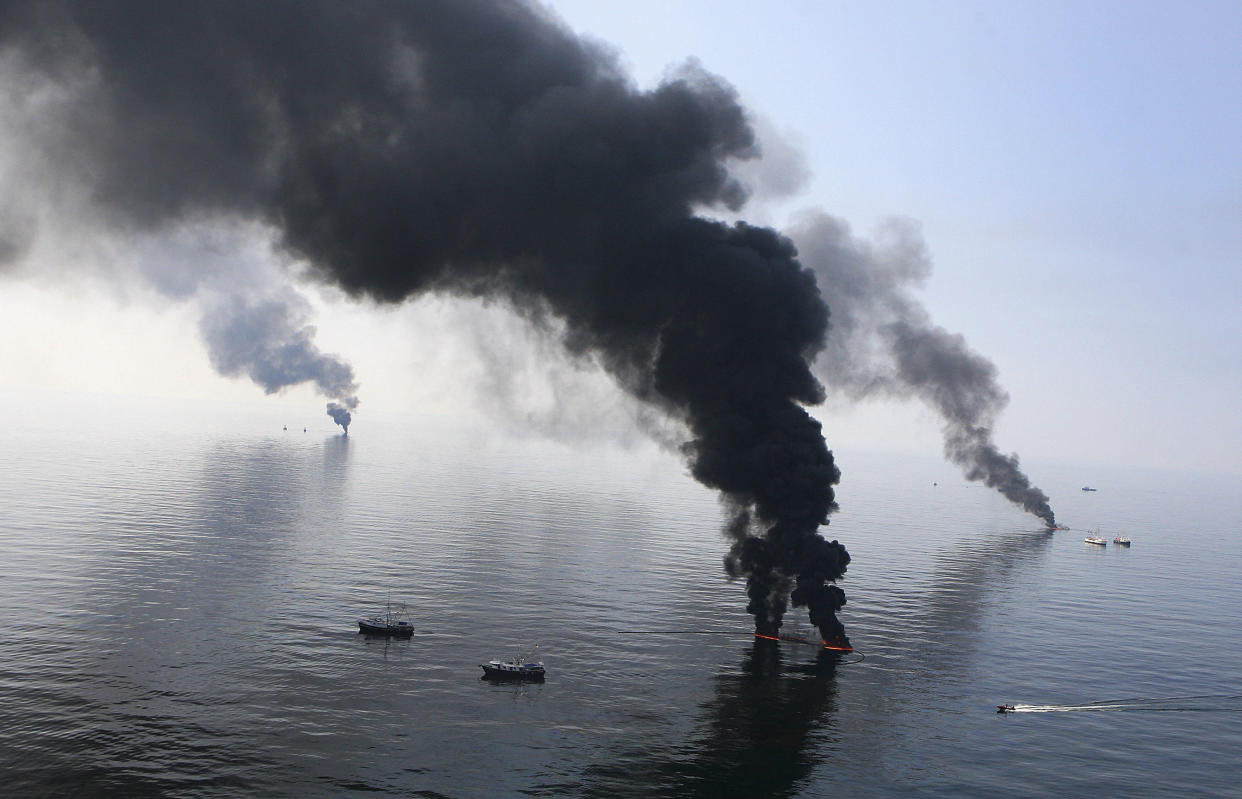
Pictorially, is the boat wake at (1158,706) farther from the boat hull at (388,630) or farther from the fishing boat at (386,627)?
the fishing boat at (386,627)

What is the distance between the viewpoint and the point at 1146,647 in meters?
118

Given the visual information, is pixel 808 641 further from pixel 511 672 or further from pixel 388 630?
pixel 388 630

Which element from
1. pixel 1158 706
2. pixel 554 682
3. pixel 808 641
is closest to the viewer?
pixel 554 682

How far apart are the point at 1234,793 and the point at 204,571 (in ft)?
397

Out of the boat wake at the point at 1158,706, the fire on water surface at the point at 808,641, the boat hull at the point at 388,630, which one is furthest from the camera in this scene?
the fire on water surface at the point at 808,641

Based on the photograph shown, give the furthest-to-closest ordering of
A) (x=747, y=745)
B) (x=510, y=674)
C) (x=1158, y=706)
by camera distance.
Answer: (x=1158, y=706) → (x=510, y=674) → (x=747, y=745)

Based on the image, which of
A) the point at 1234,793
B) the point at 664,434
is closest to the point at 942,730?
the point at 1234,793

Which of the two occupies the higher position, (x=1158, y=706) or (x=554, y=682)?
(x=1158, y=706)

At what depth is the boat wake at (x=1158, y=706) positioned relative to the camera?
8919 cm

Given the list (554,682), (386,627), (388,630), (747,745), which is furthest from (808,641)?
(386,627)

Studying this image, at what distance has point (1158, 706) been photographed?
92938 mm

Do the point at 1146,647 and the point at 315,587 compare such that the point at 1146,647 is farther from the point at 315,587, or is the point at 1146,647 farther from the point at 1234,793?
the point at 315,587

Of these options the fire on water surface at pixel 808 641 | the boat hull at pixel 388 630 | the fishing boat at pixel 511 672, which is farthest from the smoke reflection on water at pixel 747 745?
the boat hull at pixel 388 630

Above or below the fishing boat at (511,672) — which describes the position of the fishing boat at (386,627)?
above
